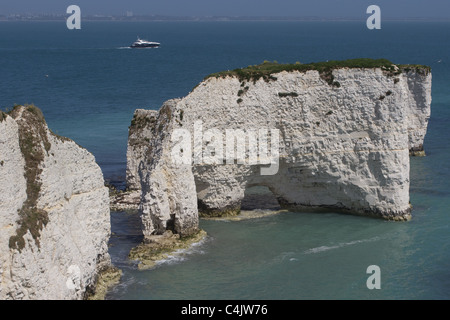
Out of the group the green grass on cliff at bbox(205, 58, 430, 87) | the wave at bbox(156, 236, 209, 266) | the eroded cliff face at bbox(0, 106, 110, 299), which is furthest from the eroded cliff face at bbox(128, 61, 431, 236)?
the eroded cliff face at bbox(0, 106, 110, 299)

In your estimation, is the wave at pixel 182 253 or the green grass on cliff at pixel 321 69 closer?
the wave at pixel 182 253

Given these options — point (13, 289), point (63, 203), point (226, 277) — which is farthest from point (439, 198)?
point (13, 289)

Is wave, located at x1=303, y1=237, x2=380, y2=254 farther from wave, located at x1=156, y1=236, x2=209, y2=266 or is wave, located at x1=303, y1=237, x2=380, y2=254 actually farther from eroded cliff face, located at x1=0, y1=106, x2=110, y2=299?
eroded cliff face, located at x1=0, y1=106, x2=110, y2=299

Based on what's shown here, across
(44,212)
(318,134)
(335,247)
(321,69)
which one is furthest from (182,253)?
(321,69)

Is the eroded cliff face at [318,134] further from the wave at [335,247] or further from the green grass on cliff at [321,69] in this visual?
the wave at [335,247]

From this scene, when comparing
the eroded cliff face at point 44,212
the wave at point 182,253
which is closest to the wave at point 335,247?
the wave at point 182,253

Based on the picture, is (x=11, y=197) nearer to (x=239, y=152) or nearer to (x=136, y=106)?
(x=239, y=152)
